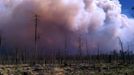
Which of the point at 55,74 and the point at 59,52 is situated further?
the point at 59,52

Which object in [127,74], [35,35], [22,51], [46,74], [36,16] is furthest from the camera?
[22,51]

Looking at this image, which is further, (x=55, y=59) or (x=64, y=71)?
(x=55, y=59)

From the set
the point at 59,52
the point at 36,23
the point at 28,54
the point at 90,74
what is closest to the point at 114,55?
the point at 59,52

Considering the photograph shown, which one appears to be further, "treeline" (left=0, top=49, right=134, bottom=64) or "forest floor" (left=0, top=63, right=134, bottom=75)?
"treeline" (left=0, top=49, right=134, bottom=64)

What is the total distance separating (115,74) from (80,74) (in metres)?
6.82

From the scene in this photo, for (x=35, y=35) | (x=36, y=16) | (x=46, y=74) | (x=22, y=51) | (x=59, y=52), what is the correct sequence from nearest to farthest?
1. (x=46, y=74)
2. (x=35, y=35)
3. (x=36, y=16)
4. (x=22, y=51)
5. (x=59, y=52)

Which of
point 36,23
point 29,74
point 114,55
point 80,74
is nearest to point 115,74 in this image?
Result: point 80,74

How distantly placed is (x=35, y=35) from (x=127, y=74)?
48597 millimetres

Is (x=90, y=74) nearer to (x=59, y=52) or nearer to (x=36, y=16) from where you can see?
(x=36, y=16)

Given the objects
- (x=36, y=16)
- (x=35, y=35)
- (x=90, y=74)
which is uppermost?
(x=36, y=16)

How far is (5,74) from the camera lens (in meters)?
52.5

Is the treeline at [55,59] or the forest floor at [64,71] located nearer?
the forest floor at [64,71]

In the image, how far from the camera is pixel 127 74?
5250cm

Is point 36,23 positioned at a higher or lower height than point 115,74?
higher
